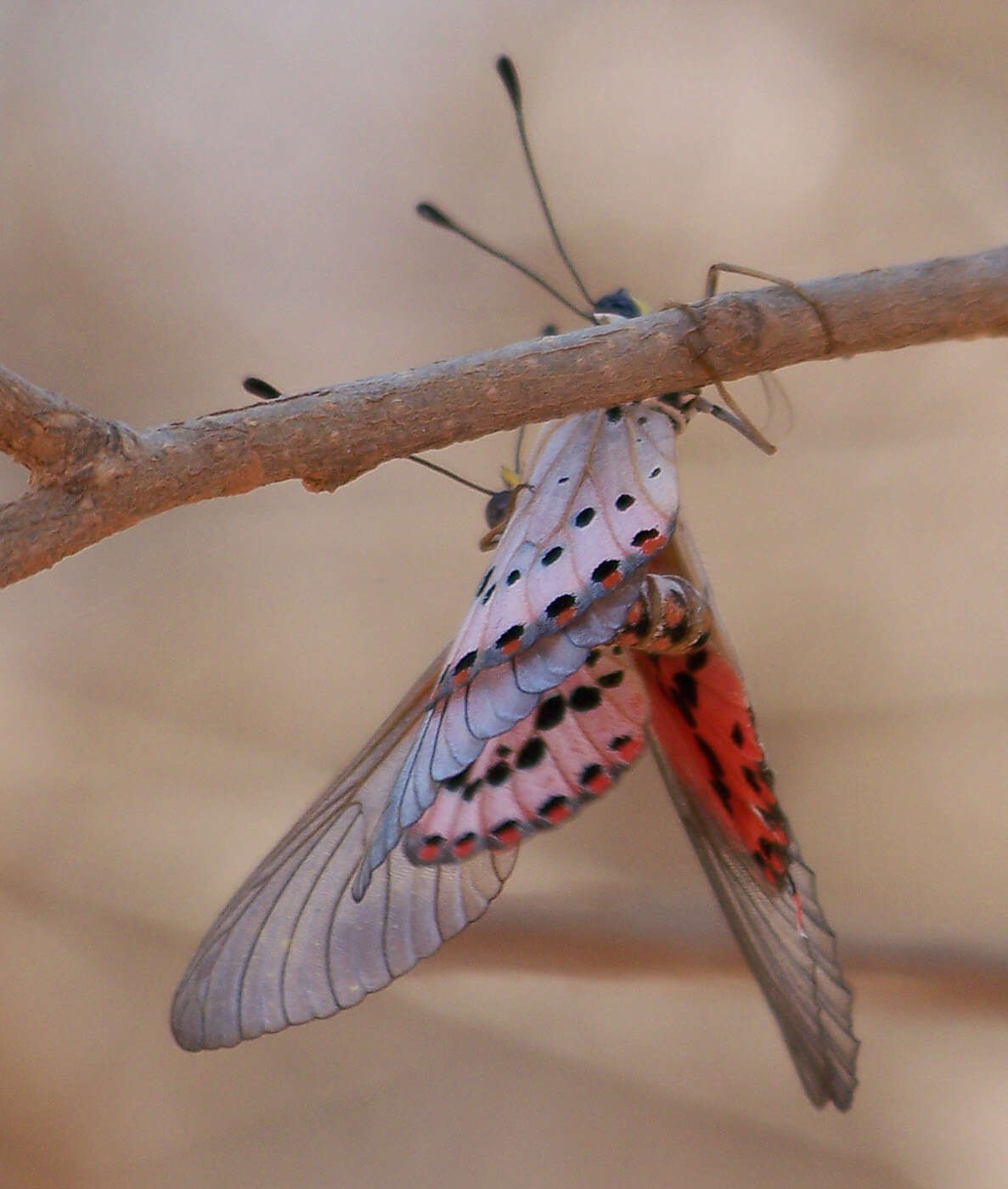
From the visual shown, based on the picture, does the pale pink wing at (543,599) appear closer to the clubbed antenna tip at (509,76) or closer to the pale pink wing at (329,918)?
the pale pink wing at (329,918)

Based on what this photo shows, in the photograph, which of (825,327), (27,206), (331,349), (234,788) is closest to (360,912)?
(825,327)

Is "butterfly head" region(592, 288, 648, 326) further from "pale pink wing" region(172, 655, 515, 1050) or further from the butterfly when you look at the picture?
"pale pink wing" region(172, 655, 515, 1050)

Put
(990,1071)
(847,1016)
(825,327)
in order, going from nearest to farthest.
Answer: (825,327) < (847,1016) < (990,1071)

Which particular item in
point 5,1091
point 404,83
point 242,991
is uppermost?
point 404,83

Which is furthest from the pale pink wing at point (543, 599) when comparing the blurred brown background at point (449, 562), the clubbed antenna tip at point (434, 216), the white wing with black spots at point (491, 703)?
the blurred brown background at point (449, 562)

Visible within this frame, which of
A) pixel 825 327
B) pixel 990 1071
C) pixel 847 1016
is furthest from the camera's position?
pixel 990 1071

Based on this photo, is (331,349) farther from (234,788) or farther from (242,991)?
(242,991)
